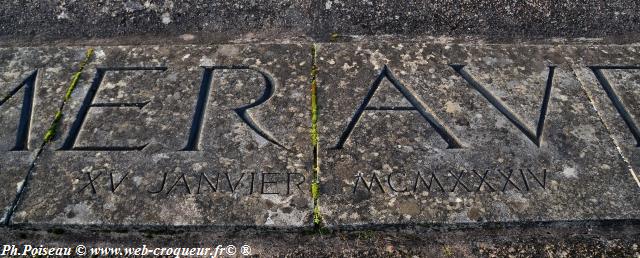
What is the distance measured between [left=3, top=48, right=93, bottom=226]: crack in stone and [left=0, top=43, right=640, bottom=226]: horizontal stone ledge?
0.02m

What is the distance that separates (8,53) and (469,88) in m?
2.73

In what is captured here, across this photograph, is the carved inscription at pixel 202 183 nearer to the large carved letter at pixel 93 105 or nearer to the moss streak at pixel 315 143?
the moss streak at pixel 315 143

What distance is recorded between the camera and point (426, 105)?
9.10 ft

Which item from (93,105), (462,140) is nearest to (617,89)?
(462,140)

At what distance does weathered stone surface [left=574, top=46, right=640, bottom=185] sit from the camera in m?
2.60

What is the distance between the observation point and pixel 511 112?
274cm

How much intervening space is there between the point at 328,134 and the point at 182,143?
73 centimetres

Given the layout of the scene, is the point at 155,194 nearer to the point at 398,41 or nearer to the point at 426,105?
the point at 426,105

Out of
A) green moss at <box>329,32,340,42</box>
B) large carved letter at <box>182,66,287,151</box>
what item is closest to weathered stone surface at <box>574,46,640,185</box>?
green moss at <box>329,32,340,42</box>

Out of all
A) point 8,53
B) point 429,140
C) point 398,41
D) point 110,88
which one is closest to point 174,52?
point 110,88

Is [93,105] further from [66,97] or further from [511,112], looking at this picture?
[511,112]

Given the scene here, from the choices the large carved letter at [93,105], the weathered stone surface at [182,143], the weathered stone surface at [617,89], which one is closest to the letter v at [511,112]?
the weathered stone surface at [617,89]

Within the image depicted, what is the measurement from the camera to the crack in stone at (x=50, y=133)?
233 centimetres

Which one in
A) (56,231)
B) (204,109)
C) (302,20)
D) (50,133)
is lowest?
(56,231)
